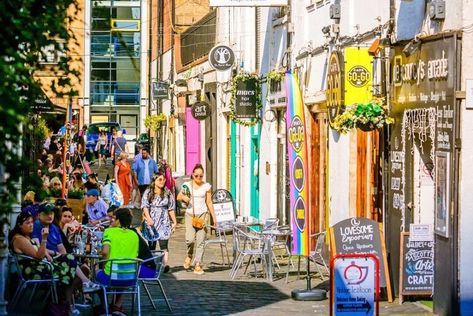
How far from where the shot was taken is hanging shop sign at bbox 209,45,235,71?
31.7 m

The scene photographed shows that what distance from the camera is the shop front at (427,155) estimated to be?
1514cm

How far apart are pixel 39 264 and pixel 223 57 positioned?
17395mm

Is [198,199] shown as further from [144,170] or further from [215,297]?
[144,170]

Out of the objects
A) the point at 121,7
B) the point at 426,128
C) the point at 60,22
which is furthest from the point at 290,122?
the point at 121,7

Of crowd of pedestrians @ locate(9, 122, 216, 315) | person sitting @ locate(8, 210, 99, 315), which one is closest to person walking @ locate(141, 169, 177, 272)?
crowd of pedestrians @ locate(9, 122, 216, 315)

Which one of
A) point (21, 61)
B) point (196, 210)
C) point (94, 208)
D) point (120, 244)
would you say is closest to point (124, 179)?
point (94, 208)

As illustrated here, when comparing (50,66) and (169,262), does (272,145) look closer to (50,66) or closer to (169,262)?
(169,262)

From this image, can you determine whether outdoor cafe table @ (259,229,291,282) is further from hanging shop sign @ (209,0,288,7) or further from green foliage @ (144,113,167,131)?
green foliage @ (144,113,167,131)

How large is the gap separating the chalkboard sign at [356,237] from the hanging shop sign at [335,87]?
249cm

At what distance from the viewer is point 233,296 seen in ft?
57.9

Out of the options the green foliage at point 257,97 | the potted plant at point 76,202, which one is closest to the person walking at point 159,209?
the potted plant at point 76,202

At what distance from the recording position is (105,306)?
14.8 meters

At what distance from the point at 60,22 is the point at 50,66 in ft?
1.99

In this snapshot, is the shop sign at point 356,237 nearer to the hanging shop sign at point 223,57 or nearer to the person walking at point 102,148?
the hanging shop sign at point 223,57
